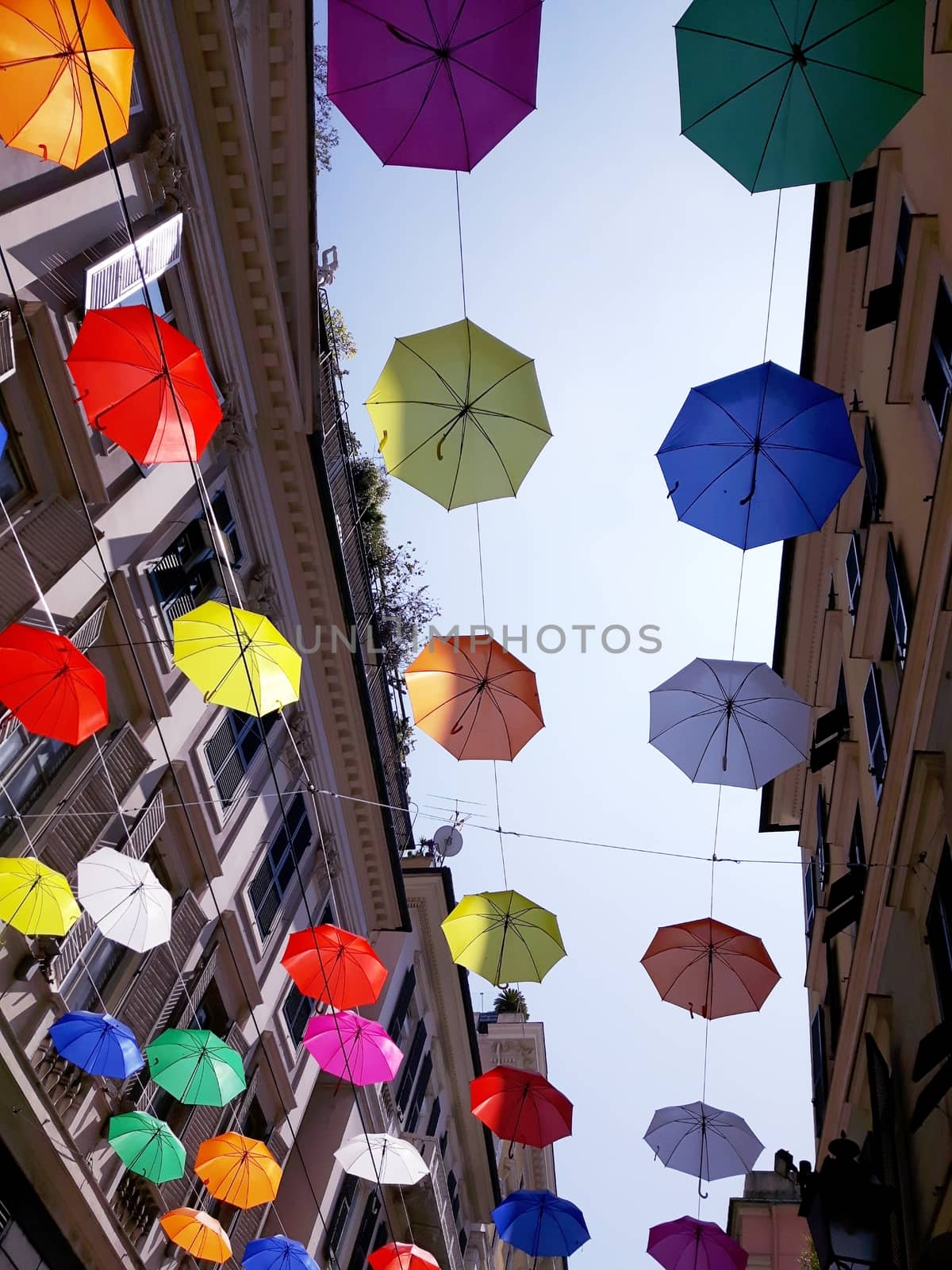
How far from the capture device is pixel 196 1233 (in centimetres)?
1259

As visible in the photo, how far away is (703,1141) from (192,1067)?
988 centimetres

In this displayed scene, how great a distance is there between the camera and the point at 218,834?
50.6ft

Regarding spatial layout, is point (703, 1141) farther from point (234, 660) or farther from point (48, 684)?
point (48, 684)

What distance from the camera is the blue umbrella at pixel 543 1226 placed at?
1786 cm

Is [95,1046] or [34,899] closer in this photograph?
[34,899]

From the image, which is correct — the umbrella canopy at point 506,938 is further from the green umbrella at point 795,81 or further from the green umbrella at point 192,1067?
the green umbrella at point 795,81

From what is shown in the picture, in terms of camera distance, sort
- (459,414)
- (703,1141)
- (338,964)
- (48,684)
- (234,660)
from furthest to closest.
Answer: (703,1141) → (338,964) → (234,660) → (459,414) → (48,684)

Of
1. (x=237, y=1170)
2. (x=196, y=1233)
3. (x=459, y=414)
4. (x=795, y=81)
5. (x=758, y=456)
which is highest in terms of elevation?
(x=459, y=414)

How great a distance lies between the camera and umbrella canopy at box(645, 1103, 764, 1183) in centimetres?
1747

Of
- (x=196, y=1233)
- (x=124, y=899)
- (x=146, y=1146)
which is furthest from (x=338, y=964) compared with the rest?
(x=124, y=899)

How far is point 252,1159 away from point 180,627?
755 centimetres

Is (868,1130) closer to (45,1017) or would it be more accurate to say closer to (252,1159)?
(252,1159)

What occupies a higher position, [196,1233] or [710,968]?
[710,968]

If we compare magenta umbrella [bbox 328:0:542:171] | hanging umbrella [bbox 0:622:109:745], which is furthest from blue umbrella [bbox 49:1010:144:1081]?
magenta umbrella [bbox 328:0:542:171]
